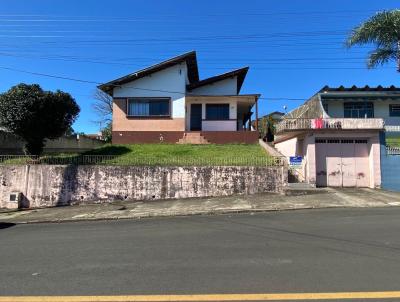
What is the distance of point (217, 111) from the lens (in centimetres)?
2867

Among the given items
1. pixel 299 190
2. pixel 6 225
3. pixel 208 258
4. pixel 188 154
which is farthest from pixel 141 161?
pixel 208 258

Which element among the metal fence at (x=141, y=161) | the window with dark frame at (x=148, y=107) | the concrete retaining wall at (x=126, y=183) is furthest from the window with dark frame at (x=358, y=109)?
the window with dark frame at (x=148, y=107)

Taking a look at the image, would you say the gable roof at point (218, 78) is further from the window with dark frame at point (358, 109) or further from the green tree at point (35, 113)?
the green tree at point (35, 113)

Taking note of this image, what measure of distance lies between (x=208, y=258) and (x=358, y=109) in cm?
2222

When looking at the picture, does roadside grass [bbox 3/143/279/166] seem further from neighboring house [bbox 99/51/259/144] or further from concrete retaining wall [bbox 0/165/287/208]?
neighboring house [bbox 99/51/259/144]

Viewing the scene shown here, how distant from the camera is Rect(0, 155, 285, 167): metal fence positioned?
1902cm

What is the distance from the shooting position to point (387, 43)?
2317cm

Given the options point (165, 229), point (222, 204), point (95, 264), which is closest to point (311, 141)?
point (222, 204)

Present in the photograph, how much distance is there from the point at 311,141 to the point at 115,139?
529 inches

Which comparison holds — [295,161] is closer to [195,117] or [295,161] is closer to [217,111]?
[217,111]

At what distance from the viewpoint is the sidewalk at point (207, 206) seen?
1491 cm

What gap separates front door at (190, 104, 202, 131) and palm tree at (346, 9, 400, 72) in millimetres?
10625

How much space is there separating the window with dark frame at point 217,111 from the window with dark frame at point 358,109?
308 inches

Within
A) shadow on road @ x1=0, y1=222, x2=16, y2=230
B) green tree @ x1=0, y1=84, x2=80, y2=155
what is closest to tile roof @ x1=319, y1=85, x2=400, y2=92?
green tree @ x1=0, y1=84, x2=80, y2=155
